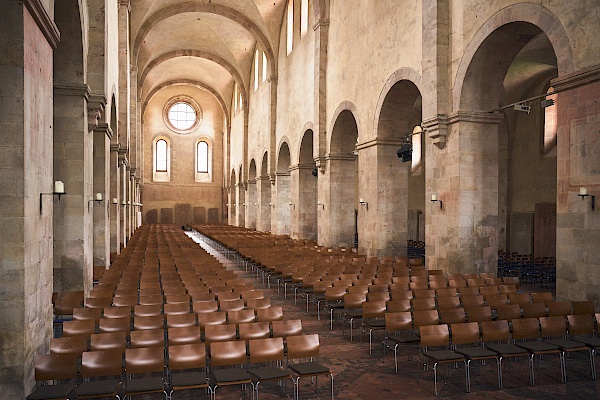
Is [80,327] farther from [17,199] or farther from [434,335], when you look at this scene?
[434,335]

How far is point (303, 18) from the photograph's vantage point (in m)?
25.3

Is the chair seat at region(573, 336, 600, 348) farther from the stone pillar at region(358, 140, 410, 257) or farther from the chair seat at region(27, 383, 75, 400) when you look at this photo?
the stone pillar at region(358, 140, 410, 257)

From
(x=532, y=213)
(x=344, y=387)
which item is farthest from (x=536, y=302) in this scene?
(x=532, y=213)

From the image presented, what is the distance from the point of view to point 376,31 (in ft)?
56.1

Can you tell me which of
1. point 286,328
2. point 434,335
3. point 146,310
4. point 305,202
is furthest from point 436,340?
point 305,202

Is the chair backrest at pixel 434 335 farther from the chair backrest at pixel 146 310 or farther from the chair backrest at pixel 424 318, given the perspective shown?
the chair backrest at pixel 146 310

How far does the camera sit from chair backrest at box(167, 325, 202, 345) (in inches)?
Result: 254

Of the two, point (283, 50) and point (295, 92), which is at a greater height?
point (283, 50)

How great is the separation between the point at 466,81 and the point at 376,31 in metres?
5.62

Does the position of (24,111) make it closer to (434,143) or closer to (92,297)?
(92,297)

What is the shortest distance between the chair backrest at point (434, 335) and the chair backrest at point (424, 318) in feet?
2.10

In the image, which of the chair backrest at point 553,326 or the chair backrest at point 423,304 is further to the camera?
the chair backrest at point 423,304

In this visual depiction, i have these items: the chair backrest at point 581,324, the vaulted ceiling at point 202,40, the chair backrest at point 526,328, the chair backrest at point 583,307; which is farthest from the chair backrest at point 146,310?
the vaulted ceiling at point 202,40

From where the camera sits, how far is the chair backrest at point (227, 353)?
5.92 m
